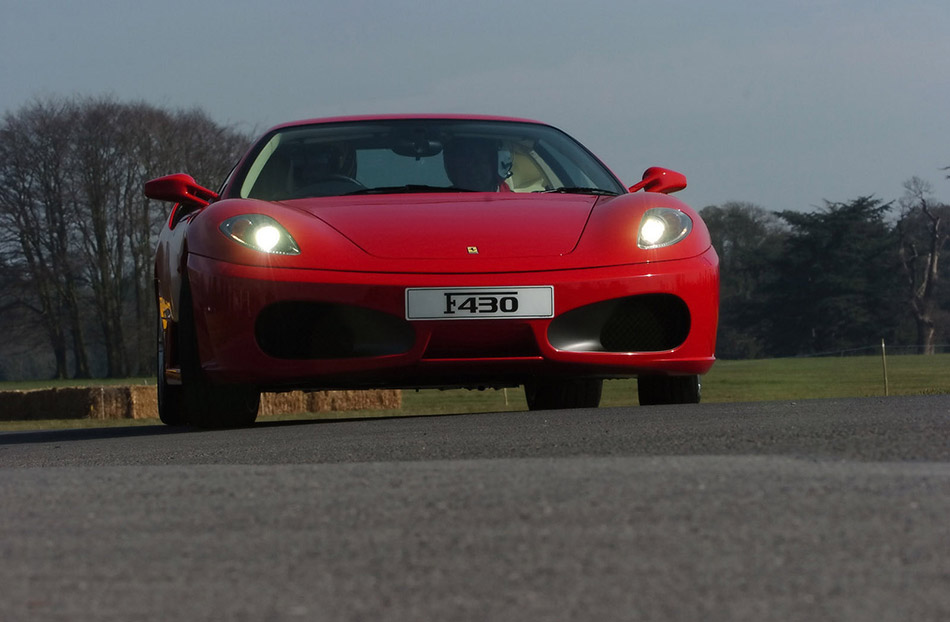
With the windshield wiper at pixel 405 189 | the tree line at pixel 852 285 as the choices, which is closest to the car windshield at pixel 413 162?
the windshield wiper at pixel 405 189

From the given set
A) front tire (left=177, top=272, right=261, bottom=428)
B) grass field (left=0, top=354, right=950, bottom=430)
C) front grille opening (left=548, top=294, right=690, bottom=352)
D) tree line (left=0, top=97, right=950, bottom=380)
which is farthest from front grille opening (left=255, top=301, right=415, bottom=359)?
tree line (left=0, top=97, right=950, bottom=380)

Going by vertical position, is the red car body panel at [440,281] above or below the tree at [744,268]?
above

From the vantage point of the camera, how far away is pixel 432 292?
5.19 meters

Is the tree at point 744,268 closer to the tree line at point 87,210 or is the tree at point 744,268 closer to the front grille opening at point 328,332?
the tree line at point 87,210

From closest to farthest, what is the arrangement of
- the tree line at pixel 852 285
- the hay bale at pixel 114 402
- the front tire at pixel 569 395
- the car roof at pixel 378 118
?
the car roof at pixel 378 118
the front tire at pixel 569 395
the hay bale at pixel 114 402
the tree line at pixel 852 285

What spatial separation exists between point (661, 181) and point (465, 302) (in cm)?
173

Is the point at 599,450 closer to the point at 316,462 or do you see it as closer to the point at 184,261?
the point at 316,462

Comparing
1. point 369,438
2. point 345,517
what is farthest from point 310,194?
point 345,517

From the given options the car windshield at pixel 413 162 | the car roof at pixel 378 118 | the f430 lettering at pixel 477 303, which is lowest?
the f430 lettering at pixel 477 303

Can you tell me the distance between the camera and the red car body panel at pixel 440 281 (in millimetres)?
5230

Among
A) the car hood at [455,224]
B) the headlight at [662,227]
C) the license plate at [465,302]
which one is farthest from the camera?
the headlight at [662,227]

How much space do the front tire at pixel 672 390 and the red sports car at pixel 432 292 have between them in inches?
0.4

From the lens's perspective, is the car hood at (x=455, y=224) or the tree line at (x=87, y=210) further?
the tree line at (x=87, y=210)

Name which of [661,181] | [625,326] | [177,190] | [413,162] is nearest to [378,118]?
[413,162]
